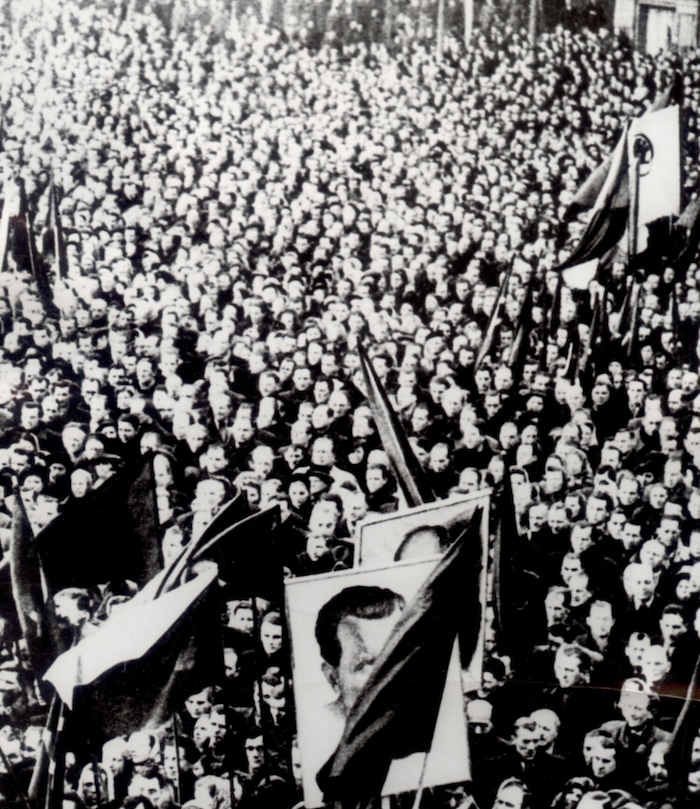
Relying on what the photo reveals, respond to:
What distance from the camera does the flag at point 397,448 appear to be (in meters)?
2.59

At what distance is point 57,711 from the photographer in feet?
7.97

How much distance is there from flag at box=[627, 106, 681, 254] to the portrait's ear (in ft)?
5.63

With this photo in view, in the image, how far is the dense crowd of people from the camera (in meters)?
2.52

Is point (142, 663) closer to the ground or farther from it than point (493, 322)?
closer to the ground

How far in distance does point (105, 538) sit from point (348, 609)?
0.78 meters

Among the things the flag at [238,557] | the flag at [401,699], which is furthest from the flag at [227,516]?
the flag at [401,699]

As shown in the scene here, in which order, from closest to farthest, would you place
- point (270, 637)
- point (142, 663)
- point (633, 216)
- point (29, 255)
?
1. point (142, 663)
2. point (270, 637)
3. point (29, 255)
4. point (633, 216)

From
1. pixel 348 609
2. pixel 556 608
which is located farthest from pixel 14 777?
pixel 556 608

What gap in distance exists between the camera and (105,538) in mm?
2512

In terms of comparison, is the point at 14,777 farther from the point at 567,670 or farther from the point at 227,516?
the point at 567,670

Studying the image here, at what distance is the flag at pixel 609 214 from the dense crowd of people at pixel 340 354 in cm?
6

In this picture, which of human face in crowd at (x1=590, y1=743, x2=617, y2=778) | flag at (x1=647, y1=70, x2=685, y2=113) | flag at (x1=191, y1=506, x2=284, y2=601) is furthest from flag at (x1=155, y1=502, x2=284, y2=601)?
flag at (x1=647, y1=70, x2=685, y2=113)

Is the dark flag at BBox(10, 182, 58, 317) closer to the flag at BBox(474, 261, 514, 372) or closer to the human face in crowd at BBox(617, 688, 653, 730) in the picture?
the flag at BBox(474, 261, 514, 372)

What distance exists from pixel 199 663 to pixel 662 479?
158 cm
